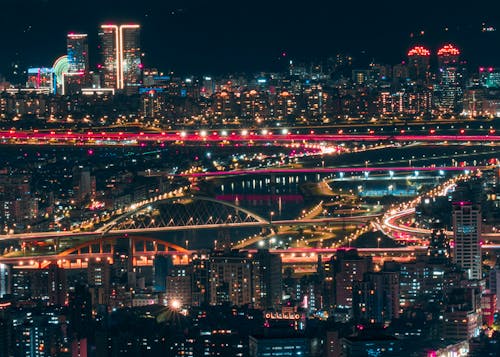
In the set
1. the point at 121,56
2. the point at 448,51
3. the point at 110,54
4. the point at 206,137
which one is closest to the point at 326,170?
the point at 206,137

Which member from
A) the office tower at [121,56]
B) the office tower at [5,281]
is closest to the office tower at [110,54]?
the office tower at [121,56]

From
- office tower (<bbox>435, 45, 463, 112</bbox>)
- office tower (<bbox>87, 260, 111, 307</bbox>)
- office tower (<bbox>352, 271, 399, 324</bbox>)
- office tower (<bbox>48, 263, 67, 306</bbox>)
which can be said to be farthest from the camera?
office tower (<bbox>435, 45, 463, 112</bbox>)

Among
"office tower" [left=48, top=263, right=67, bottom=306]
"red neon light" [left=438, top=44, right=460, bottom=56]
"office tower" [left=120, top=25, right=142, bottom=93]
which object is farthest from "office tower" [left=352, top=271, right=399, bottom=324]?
"red neon light" [left=438, top=44, right=460, bottom=56]

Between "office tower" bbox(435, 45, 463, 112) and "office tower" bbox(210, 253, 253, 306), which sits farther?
"office tower" bbox(435, 45, 463, 112)

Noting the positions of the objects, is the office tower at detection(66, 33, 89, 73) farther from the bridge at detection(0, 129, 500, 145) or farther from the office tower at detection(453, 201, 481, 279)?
the office tower at detection(453, 201, 481, 279)

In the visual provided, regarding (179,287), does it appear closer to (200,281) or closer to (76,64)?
(200,281)

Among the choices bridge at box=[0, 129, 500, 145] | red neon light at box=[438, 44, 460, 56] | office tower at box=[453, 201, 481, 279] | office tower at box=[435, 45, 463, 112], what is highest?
red neon light at box=[438, 44, 460, 56]
